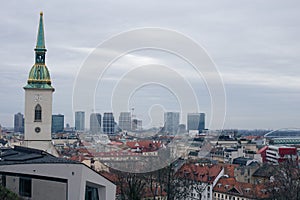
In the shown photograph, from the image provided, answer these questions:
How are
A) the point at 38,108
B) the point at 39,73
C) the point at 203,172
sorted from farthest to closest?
the point at 203,172, the point at 39,73, the point at 38,108

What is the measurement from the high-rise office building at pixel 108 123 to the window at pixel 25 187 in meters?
13.1

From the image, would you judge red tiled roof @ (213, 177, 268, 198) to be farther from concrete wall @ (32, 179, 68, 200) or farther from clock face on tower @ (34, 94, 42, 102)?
concrete wall @ (32, 179, 68, 200)

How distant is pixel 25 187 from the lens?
16.9 meters

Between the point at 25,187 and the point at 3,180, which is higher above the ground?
the point at 3,180

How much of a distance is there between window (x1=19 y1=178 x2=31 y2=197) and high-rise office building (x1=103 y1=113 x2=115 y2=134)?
1310 centimetres

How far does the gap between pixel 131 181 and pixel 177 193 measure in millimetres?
3757

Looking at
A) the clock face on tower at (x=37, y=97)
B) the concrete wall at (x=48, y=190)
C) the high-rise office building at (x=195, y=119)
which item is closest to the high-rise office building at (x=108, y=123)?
the clock face on tower at (x=37, y=97)

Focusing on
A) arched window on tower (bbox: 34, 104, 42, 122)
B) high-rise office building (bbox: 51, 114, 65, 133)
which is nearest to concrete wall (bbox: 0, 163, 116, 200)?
arched window on tower (bbox: 34, 104, 42, 122)

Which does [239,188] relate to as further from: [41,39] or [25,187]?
[25,187]

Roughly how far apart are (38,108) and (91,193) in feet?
39.5

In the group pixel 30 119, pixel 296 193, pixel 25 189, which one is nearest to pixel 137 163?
pixel 30 119

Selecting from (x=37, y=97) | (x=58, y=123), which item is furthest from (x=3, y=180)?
(x=58, y=123)

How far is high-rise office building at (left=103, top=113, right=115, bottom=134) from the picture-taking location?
31.4m

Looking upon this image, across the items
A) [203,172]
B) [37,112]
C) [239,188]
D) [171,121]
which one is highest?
[37,112]
